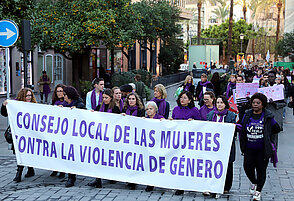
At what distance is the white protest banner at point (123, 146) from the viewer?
6.77 m

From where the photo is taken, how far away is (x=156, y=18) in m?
31.5

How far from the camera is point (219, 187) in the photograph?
669cm

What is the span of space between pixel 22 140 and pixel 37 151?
33 cm

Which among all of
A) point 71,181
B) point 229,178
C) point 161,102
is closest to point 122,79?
point 161,102

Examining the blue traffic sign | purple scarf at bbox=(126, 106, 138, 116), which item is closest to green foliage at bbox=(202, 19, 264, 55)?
the blue traffic sign

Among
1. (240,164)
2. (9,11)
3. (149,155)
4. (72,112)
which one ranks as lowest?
(240,164)

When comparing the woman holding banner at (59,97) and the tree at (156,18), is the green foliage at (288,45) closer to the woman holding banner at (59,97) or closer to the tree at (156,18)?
the tree at (156,18)

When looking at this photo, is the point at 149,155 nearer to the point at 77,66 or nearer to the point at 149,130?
the point at 149,130

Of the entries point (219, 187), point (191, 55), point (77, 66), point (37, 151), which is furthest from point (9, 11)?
point (191, 55)

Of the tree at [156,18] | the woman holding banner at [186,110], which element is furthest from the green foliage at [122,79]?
the woman holding banner at [186,110]

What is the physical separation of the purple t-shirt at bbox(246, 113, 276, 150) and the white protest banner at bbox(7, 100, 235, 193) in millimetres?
256

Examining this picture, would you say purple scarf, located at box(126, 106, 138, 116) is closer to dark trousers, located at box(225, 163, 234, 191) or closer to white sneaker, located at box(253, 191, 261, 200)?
dark trousers, located at box(225, 163, 234, 191)

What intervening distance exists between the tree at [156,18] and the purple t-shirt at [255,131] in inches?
893

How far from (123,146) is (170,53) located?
36540 mm
